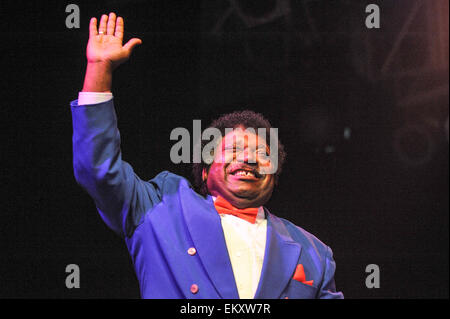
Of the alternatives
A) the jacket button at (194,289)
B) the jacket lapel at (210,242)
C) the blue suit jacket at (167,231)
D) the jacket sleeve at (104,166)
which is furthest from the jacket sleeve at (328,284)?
the jacket sleeve at (104,166)

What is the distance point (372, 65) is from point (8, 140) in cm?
165

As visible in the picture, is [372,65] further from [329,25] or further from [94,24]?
[94,24]

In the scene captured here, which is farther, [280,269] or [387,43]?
[387,43]

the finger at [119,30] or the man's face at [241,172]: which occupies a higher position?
the finger at [119,30]

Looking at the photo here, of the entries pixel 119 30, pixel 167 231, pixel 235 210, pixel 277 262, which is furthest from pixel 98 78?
pixel 277 262

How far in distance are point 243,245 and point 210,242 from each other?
0.13m

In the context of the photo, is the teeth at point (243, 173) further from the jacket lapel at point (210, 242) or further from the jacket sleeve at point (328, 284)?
the jacket sleeve at point (328, 284)

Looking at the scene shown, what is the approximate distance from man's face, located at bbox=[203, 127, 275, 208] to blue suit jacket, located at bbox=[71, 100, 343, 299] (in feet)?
0.29

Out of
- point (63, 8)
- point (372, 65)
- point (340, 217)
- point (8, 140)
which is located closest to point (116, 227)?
point (8, 140)

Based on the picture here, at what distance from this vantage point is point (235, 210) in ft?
6.59

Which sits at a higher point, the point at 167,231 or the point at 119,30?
the point at 119,30

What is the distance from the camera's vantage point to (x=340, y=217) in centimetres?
267

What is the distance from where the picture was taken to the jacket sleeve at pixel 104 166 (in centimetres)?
174

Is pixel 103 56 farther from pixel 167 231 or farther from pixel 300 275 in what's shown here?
pixel 300 275
